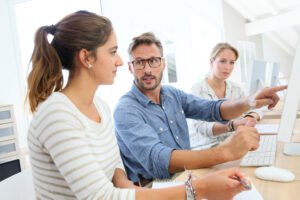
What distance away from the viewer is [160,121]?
4.67ft

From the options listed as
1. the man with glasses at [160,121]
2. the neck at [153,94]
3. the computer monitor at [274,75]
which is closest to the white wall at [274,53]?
the computer monitor at [274,75]

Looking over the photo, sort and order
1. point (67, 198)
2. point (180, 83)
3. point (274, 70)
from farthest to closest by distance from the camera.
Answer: point (180, 83) < point (274, 70) < point (67, 198)

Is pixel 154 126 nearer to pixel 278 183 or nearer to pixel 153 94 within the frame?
pixel 153 94

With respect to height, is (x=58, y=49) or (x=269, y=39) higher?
(x=269, y=39)

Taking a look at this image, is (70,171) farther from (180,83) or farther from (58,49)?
(180,83)

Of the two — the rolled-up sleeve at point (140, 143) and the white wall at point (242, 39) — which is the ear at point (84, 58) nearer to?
the rolled-up sleeve at point (140, 143)

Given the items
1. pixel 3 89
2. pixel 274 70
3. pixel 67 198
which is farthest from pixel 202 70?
pixel 67 198

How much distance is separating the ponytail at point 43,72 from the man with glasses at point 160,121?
1.36 ft

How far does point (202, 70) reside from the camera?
5363mm

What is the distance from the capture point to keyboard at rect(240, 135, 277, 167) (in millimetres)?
1053

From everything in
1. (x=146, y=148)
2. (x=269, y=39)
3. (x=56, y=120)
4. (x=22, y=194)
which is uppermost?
(x=269, y=39)

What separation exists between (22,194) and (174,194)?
64 centimetres

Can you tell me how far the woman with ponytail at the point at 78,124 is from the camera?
2.40 ft

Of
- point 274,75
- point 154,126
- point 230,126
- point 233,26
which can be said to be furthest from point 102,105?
point 233,26
